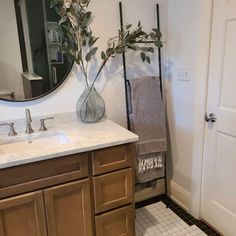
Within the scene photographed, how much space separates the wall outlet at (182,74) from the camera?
1.99m

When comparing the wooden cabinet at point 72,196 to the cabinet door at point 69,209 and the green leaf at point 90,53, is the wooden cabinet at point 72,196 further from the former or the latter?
the green leaf at point 90,53

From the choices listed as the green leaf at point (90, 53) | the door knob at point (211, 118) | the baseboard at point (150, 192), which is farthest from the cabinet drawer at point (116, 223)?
the green leaf at point (90, 53)

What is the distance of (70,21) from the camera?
1.76 metres

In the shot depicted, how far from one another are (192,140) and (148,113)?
43 cm

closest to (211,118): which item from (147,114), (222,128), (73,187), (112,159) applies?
(222,128)

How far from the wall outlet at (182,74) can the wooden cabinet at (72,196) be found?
0.81 metres

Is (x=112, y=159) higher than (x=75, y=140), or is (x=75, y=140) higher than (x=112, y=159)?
(x=75, y=140)

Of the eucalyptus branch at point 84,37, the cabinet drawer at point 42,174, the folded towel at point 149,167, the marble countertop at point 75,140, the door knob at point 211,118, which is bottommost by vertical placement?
the folded towel at point 149,167

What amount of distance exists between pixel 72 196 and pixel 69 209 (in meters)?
0.09

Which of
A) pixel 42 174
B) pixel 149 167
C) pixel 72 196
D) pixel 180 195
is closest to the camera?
pixel 42 174

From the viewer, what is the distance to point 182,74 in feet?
6.71

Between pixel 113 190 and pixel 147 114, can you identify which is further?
pixel 147 114

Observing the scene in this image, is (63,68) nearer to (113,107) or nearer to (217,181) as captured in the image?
(113,107)

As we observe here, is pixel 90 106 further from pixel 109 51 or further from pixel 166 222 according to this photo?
pixel 166 222
